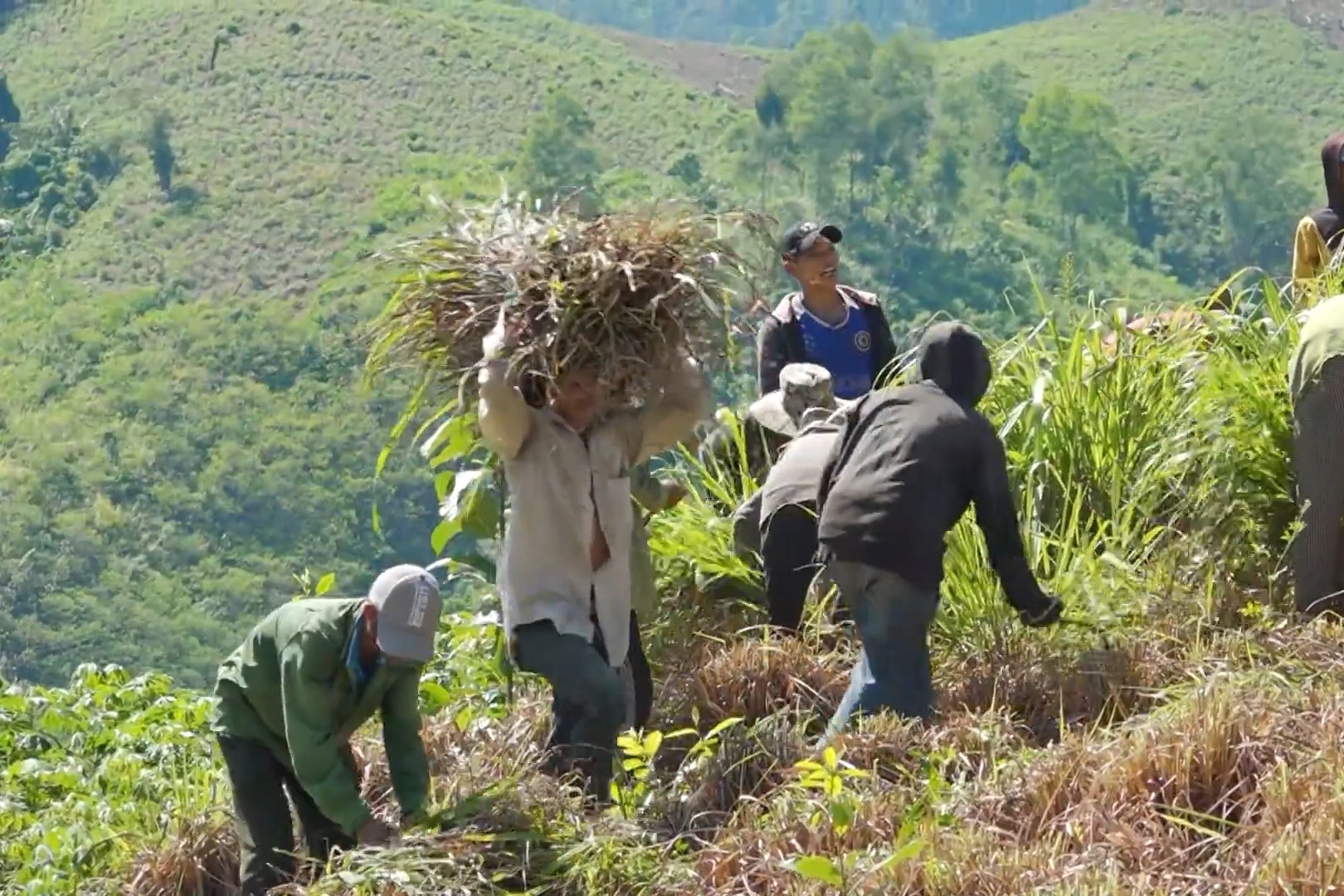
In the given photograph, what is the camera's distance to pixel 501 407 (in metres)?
6.28

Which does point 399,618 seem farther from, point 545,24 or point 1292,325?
point 545,24

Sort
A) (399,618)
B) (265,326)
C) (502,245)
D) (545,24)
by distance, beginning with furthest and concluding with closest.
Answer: (545,24)
(265,326)
(502,245)
(399,618)

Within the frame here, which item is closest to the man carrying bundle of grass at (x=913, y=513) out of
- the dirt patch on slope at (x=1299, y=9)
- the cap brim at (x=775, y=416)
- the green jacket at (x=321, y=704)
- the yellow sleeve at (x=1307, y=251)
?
the cap brim at (x=775, y=416)

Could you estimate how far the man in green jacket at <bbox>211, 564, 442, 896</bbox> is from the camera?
18.7ft

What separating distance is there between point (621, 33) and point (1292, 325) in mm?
115150

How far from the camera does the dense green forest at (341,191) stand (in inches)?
2108

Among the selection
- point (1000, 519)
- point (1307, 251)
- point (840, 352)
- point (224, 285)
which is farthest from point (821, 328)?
point (224, 285)

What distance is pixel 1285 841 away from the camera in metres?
5.20

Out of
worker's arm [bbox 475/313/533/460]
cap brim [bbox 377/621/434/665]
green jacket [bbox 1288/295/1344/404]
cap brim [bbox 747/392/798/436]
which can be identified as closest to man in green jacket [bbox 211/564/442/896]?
cap brim [bbox 377/621/434/665]

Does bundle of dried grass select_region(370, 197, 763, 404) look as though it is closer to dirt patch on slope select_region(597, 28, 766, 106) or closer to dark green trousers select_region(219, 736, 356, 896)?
dark green trousers select_region(219, 736, 356, 896)

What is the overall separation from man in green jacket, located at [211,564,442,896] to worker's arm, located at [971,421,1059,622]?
1589 mm

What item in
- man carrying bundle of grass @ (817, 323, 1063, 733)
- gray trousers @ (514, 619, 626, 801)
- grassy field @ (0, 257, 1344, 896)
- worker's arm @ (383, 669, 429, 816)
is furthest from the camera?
man carrying bundle of grass @ (817, 323, 1063, 733)

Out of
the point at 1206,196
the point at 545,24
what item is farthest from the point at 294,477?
the point at 545,24

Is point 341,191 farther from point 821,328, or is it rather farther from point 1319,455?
point 1319,455
